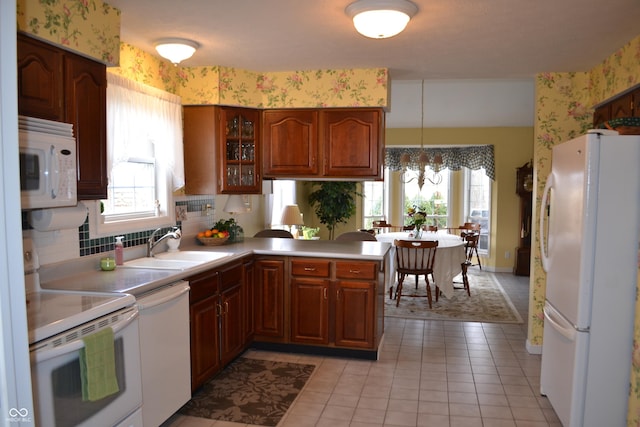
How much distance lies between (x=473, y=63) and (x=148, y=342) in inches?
122

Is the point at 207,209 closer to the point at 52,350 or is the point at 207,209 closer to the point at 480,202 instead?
the point at 52,350

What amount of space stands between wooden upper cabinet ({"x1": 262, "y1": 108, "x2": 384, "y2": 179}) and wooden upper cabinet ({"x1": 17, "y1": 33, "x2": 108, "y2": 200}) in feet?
6.08

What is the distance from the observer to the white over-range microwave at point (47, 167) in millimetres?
1976

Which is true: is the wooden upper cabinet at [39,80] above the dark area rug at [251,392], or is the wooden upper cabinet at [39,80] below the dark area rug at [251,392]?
above

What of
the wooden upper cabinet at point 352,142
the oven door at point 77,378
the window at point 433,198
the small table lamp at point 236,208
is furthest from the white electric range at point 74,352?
the window at point 433,198

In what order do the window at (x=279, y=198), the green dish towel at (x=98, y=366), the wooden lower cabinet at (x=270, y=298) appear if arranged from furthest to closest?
the window at (x=279, y=198)
the wooden lower cabinet at (x=270, y=298)
the green dish towel at (x=98, y=366)

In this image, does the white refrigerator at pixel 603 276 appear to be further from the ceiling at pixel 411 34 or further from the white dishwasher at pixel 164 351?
the white dishwasher at pixel 164 351

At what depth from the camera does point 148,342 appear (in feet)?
8.14

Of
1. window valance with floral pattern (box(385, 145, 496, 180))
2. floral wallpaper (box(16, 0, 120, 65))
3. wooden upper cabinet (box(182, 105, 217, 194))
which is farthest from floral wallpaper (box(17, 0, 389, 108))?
window valance with floral pattern (box(385, 145, 496, 180))

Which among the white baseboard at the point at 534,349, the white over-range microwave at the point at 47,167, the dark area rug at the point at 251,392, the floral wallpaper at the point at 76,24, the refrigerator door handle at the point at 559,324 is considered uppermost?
the floral wallpaper at the point at 76,24

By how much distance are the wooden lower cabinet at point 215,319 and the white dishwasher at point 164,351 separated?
15 cm

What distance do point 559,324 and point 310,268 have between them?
1.85 meters

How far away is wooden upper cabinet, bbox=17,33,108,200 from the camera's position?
2137 millimetres

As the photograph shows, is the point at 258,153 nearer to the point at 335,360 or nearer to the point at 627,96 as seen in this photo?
the point at 335,360
